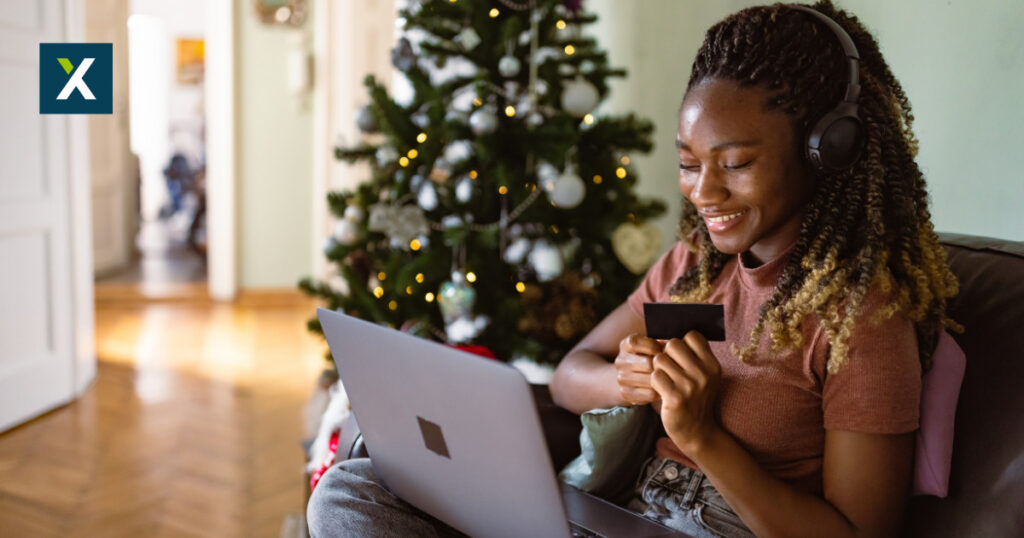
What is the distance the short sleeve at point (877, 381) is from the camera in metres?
0.90

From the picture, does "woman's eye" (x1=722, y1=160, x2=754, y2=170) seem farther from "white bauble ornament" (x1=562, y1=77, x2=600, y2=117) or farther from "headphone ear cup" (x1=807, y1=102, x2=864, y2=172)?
"white bauble ornament" (x1=562, y1=77, x2=600, y2=117)

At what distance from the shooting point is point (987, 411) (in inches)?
36.6

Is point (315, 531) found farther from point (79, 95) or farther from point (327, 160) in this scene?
point (327, 160)

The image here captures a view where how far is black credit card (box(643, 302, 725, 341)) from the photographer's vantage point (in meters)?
0.90

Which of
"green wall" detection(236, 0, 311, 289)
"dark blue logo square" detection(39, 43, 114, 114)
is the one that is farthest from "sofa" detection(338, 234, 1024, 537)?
"green wall" detection(236, 0, 311, 289)

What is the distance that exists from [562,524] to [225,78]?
173 inches

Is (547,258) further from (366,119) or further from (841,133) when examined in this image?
(841,133)

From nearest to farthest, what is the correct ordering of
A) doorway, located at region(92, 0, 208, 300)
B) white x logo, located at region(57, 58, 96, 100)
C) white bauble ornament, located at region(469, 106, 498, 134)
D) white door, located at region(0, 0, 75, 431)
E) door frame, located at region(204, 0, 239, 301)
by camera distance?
white bauble ornament, located at region(469, 106, 498, 134)
white x logo, located at region(57, 58, 96, 100)
white door, located at region(0, 0, 75, 431)
door frame, located at region(204, 0, 239, 301)
doorway, located at region(92, 0, 208, 300)

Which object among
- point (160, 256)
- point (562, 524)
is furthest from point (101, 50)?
point (160, 256)

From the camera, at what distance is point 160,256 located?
616 centimetres

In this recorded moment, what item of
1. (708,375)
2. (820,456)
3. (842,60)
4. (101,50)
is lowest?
(820,456)

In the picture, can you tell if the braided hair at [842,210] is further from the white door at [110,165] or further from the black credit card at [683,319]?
the white door at [110,165]

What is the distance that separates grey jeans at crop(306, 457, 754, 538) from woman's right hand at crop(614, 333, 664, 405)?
0.14m

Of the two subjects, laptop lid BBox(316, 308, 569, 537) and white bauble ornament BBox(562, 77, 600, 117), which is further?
white bauble ornament BBox(562, 77, 600, 117)
